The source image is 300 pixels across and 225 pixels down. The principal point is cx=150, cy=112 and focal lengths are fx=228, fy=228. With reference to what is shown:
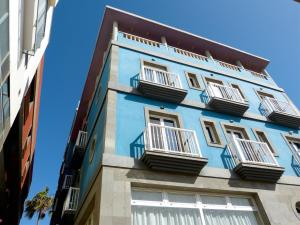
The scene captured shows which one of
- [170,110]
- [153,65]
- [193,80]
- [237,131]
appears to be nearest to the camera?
[170,110]

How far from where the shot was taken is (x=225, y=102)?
10867 millimetres

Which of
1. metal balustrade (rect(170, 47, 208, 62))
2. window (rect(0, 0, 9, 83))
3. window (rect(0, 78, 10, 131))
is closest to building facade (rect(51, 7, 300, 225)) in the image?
metal balustrade (rect(170, 47, 208, 62))

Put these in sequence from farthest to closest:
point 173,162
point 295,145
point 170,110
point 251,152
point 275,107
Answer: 1. point 275,107
2. point 295,145
3. point 170,110
4. point 251,152
5. point 173,162

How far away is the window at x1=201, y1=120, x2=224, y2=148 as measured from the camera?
369 inches

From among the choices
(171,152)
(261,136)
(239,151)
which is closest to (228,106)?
(261,136)

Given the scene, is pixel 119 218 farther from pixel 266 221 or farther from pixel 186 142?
pixel 266 221

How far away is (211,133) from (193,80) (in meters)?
3.82

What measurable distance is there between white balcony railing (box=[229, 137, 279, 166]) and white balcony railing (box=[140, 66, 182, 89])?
357 cm

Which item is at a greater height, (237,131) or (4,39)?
(237,131)

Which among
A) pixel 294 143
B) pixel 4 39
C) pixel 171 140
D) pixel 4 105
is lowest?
pixel 171 140

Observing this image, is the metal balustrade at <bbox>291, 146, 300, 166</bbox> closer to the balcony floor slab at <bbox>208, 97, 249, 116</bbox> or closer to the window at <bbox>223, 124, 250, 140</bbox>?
the window at <bbox>223, 124, 250, 140</bbox>

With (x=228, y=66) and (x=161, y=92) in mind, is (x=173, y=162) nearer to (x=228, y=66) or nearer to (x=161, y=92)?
(x=161, y=92)

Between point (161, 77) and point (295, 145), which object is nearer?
point (161, 77)

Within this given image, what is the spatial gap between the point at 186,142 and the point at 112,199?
3.45m
